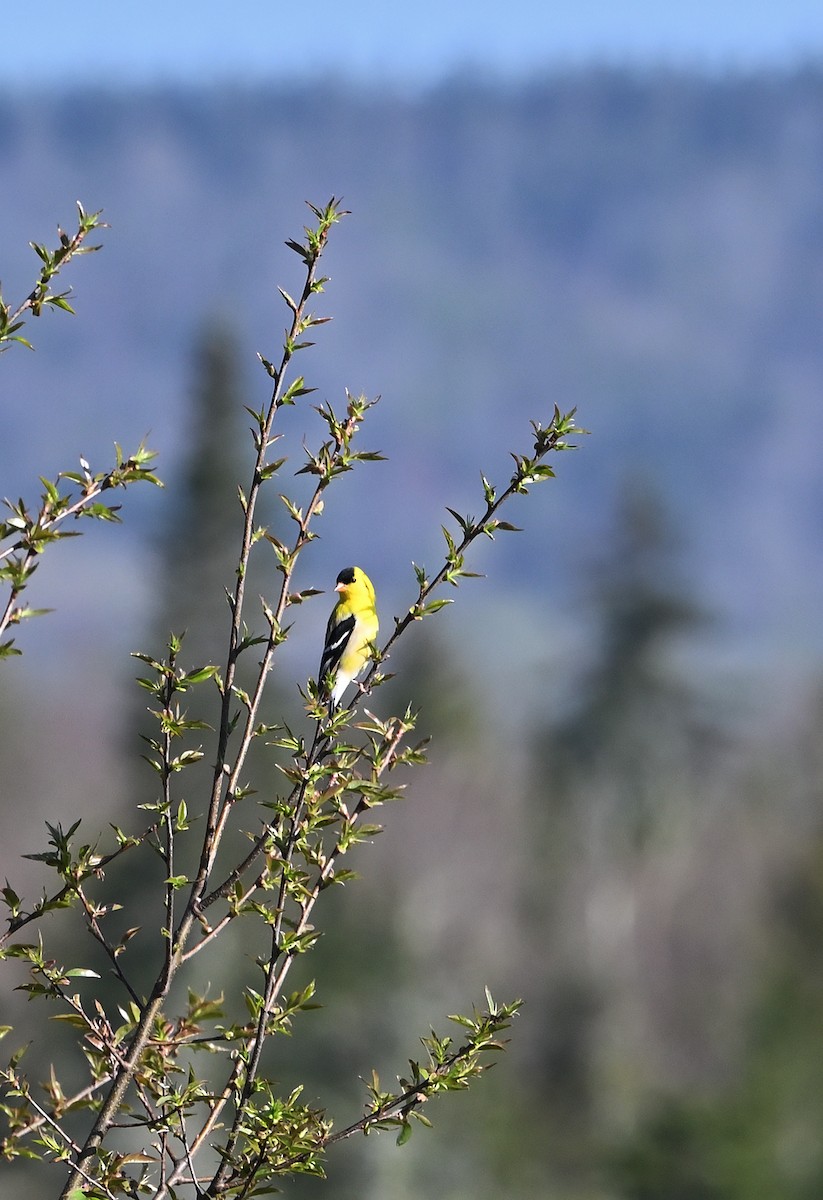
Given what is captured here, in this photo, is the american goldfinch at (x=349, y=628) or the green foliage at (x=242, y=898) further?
the american goldfinch at (x=349, y=628)

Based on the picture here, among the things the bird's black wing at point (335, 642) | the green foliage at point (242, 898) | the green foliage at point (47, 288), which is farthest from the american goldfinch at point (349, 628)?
the green foliage at point (47, 288)

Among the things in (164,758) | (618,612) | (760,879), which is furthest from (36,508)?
(618,612)

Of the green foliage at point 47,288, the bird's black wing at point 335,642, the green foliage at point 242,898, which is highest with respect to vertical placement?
the bird's black wing at point 335,642

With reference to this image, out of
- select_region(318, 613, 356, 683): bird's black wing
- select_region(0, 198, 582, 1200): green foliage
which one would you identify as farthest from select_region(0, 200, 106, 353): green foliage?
select_region(318, 613, 356, 683): bird's black wing

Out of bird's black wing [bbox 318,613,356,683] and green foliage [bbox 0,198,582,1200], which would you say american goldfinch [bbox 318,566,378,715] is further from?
green foliage [bbox 0,198,582,1200]

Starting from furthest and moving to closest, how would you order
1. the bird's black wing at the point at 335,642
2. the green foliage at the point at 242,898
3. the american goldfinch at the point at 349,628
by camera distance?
1. the american goldfinch at the point at 349,628
2. the bird's black wing at the point at 335,642
3. the green foliage at the point at 242,898

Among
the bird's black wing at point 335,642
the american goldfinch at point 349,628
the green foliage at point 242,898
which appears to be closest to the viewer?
the green foliage at point 242,898

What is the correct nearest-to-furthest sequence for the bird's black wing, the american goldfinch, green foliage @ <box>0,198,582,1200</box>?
1. green foliage @ <box>0,198,582,1200</box>
2. the bird's black wing
3. the american goldfinch

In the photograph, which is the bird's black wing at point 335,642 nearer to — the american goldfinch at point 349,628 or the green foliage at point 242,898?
the american goldfinch at point 349,628

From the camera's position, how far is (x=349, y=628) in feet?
22.2

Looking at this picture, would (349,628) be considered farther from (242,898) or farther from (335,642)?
(242,898)

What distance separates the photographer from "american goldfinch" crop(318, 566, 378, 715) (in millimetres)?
6457

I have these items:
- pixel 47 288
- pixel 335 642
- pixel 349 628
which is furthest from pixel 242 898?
pixel 349 628

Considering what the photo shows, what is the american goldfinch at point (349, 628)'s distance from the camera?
21.2 ft
